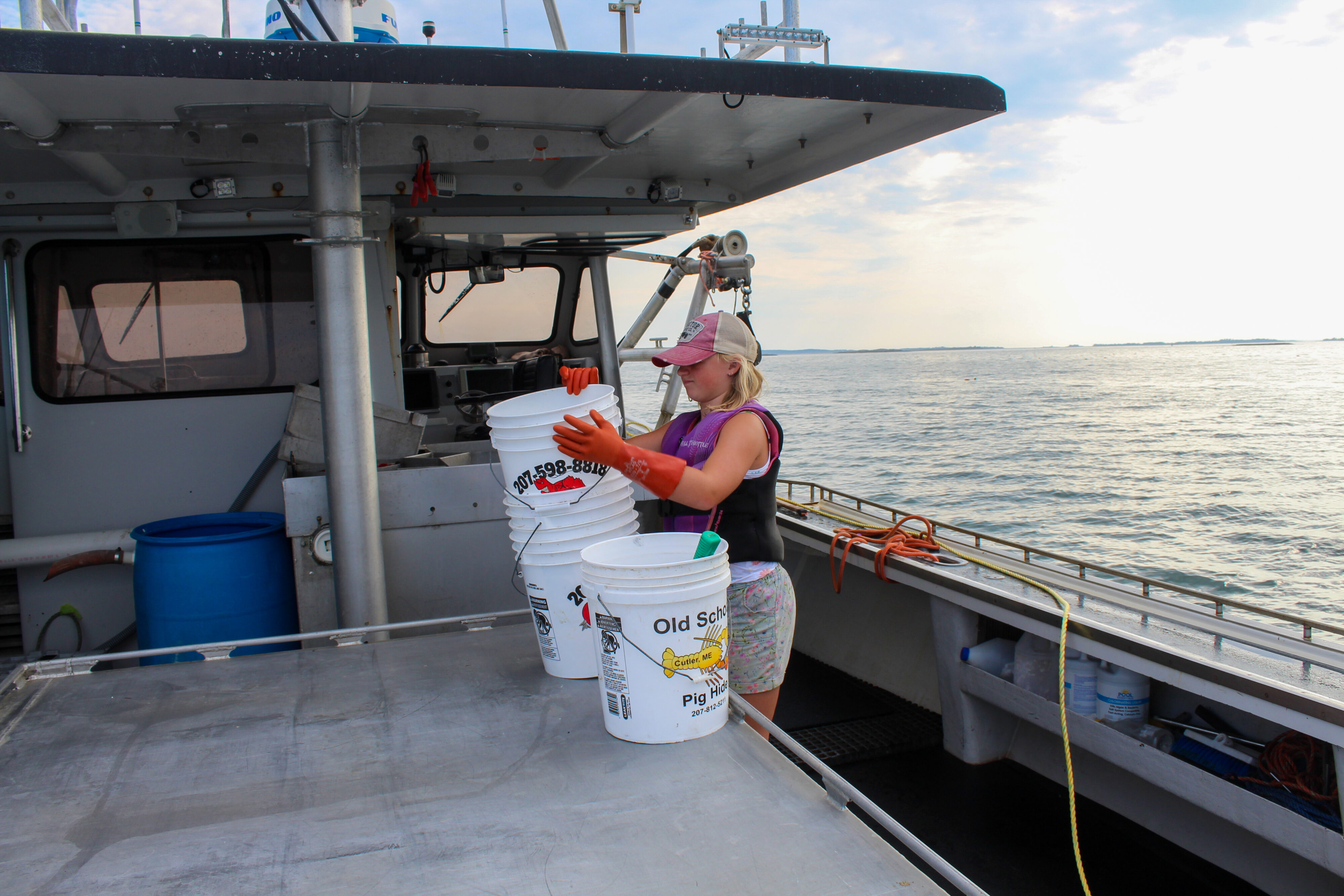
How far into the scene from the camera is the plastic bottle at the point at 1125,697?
10.0 ft

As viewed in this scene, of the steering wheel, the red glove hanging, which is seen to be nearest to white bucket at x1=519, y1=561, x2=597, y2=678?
the red glove hanging

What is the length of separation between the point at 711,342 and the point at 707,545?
643 mm

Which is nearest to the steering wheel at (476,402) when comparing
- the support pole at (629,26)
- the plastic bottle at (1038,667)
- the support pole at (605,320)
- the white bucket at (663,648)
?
the support pole at (605,320)

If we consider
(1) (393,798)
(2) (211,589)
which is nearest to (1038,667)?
(1) (393,798)

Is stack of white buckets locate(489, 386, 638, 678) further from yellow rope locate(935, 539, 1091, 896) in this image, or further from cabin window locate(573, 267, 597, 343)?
cabin window locate(573, 267, 597, 343)

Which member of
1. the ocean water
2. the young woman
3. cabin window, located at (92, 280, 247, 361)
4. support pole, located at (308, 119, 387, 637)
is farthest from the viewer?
the ocean water

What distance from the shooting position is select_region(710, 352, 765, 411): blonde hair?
2.50 metres

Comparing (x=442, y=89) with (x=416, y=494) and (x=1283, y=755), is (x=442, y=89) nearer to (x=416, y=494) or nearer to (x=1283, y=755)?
(x=416, y=494)

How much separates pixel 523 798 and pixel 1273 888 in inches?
97.1

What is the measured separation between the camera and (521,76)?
2498mm

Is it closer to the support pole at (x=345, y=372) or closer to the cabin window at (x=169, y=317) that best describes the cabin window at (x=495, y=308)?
the cabin window at (x=169, y=317)

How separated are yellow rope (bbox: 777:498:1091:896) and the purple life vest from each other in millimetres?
1219

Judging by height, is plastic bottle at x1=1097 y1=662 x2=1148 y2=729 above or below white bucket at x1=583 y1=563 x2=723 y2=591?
below

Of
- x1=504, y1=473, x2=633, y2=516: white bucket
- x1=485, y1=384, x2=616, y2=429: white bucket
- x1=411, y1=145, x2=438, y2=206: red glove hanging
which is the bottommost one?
x1=504, y1=473, x2=633, y2=516: white bucket
